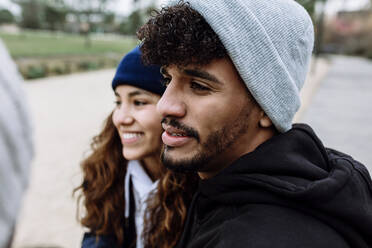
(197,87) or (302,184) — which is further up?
(197,87)

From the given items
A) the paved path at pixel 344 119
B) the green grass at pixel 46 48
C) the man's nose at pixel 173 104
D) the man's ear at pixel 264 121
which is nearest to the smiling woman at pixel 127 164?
the man's nose at pixel 173 104

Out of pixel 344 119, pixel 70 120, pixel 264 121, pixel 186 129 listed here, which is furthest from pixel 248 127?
pixel 70 120

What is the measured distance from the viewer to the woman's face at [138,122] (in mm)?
2232

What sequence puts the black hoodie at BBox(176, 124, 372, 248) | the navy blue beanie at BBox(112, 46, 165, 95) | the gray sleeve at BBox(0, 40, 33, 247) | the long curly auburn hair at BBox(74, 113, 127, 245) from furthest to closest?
the long curly auburn hair at BBox(74, 113, 127, 245)
the navy blue beanie at BBox(112, 46, 165, 95)
the gray sleeve at BBox(0, 40, 33, 247)
the black hoodie at BBox(176, 124, 372, 248)

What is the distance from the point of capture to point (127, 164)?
252cm

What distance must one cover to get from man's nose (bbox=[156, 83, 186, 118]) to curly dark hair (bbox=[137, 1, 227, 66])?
0.11 meters

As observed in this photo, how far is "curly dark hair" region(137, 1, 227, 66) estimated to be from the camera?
1292 mm

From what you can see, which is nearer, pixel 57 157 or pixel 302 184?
pixel 302 184

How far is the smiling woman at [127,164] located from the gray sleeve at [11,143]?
0.64m

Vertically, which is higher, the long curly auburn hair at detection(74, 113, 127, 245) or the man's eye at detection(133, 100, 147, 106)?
the man's eye at detection(133, 100, 147, 106)

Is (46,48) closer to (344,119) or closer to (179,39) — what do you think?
(344,119)

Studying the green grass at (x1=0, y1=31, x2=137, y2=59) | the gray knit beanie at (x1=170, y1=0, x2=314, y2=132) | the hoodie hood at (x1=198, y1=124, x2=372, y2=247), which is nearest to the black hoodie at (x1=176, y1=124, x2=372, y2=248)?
the hoodie hood at (x1=198, y1=124, x2=372, y2=247)

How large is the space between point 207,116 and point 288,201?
1.41 ft

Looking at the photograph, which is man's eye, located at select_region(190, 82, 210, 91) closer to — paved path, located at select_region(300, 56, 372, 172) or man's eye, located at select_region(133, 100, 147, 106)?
man's eye, located at select_region(133, 100, 147, 106)
